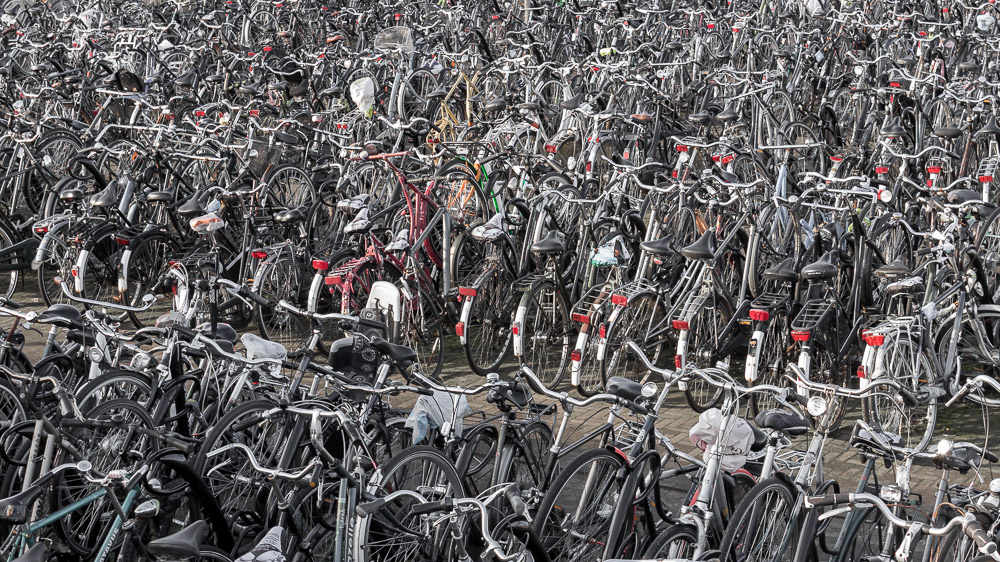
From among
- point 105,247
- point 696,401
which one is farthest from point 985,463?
point 105,247

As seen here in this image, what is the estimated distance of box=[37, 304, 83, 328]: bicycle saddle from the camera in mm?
6090

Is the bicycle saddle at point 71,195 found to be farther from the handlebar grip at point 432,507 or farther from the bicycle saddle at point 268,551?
the handlebar grip at point 432,507

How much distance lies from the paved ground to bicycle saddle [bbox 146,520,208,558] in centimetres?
289

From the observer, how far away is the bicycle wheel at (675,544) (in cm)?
470

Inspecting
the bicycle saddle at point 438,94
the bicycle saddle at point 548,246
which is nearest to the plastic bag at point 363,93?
the bicycle saddle at point 438,94

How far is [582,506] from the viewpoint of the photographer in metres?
5.07

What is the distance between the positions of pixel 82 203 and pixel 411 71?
4.45 m

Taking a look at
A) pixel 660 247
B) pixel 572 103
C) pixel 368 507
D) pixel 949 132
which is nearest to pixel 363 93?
pixel 572 103

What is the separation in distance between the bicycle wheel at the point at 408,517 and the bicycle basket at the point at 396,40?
9.24 m

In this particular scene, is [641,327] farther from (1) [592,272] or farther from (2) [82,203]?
(2) [82,203]

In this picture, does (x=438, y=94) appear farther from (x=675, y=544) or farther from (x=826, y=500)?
(x=826, y=500)

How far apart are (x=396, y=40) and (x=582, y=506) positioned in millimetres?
9625

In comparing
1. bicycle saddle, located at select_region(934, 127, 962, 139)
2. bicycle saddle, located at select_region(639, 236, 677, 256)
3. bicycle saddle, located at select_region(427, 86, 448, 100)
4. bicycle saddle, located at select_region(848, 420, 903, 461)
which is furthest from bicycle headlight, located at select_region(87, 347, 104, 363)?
bicycle saddle, located at select_region(934, 127, 962, 139)

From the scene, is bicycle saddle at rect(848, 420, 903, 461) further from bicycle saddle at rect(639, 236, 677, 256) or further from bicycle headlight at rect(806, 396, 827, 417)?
bicycle saddle at rect(639, 236, 677, 256)
